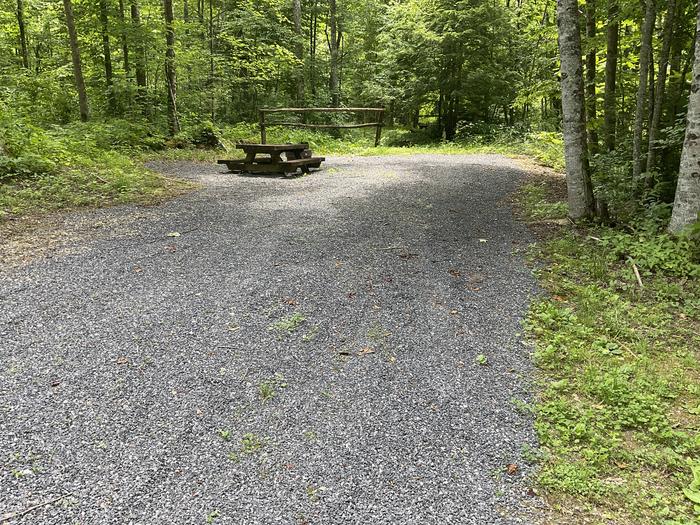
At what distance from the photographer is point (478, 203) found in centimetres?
789

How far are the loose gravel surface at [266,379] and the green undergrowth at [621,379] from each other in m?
0.21

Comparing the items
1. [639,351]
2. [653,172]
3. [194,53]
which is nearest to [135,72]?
[194,53]

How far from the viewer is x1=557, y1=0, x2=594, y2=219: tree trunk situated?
18.3 ft

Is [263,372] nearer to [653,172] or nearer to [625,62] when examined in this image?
[653,172]

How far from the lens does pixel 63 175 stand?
8273 millimetres

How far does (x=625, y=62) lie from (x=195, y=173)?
926cm

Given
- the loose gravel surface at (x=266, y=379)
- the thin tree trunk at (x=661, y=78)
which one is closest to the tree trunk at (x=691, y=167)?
the thin tree trunk at (x=661, y=78)

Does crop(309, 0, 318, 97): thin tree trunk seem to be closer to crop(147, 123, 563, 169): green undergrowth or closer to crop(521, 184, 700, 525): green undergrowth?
crop(147, 123, 563, 169): green undergrowth

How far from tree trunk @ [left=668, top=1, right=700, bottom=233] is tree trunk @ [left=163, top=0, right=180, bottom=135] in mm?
12100

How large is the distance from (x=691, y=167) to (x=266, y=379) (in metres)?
4.72

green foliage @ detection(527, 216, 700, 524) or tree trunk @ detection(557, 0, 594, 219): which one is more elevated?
tree trunk @ detection(557, 0, 594, 219)

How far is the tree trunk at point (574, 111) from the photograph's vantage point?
18.3ft

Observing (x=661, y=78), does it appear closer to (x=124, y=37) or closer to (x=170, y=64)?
(x=170, y=64)

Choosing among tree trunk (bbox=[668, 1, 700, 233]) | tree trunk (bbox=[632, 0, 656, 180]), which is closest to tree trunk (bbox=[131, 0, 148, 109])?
tree trunk (bbox=[632, 0, 656, 180])
